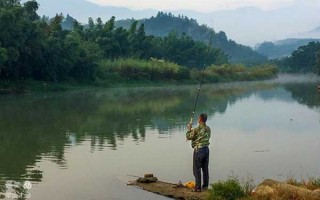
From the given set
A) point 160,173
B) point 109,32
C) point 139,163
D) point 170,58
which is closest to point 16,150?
point 139,163

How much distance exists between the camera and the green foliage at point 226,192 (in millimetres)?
9533

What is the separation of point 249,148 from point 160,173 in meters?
5.31

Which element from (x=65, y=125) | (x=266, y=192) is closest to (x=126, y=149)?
(x=65, y=125)

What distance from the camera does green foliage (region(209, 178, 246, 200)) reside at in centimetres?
953

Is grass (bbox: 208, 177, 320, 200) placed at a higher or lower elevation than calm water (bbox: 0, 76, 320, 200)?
higher

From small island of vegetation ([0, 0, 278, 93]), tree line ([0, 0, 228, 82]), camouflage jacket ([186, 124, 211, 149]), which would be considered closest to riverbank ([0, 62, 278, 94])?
small island of vegetation ([0, 0, 278, 93])

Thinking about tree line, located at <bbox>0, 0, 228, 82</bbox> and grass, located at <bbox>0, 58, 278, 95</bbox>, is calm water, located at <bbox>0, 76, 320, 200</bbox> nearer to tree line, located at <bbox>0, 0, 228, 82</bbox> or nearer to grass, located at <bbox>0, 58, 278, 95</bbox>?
Result: tree line, located at <bbox>0, 0, 228, 82</bbox>

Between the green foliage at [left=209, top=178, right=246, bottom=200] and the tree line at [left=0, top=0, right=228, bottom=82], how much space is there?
1923 cm

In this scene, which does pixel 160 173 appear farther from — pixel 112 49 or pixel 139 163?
pixel 112 49

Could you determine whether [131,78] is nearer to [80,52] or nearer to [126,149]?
[80,52]

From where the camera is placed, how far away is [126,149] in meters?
16.2

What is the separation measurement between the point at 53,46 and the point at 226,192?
39.2 meters

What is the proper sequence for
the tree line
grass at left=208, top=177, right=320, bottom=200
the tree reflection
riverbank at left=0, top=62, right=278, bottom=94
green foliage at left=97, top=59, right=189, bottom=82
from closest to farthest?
grass at left=208, top=177, right=320, bottom=200 < the tree reflection < the tree line < riverbank at left=0, top=62, right=278, bottom=94 < green foliage at left=97, top=59, right=189, bottom=82

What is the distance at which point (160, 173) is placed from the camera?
12.8 m
